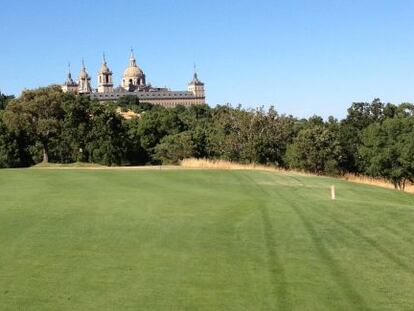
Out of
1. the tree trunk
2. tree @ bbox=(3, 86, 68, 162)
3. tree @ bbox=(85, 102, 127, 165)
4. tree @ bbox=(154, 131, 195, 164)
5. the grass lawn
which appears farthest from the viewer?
tree @ bbox=(154, 131, 195, 164)

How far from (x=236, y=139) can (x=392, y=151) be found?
1384 centimetres

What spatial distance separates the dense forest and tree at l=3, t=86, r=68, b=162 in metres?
0.09

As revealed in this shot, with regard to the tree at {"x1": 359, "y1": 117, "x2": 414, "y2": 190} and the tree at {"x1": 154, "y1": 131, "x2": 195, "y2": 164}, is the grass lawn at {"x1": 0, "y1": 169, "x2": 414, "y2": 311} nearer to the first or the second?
the tree at {"x1": 359, "y1": 117, "x2": 414, "y2": 190}

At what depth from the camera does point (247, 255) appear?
1062cm

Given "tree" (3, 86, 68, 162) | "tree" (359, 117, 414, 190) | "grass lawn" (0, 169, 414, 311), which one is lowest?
"grass lawn" (0, 169, 414, 311)

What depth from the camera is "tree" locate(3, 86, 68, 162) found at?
182 ft

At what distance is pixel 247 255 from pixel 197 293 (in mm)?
2472

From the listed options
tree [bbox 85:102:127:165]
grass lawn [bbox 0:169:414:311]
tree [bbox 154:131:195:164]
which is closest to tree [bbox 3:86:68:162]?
tree [bbox 85:102:127:165]

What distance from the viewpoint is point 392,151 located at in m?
52.2

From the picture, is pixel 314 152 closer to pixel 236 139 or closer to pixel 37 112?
pixel 236 139

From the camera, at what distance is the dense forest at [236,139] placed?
2088 inches

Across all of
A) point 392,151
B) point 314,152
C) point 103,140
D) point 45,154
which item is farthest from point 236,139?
point 45,154

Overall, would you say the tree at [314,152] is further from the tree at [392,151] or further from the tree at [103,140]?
the tree at [103,140]

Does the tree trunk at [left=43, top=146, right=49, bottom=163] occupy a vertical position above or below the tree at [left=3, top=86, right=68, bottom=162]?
below
